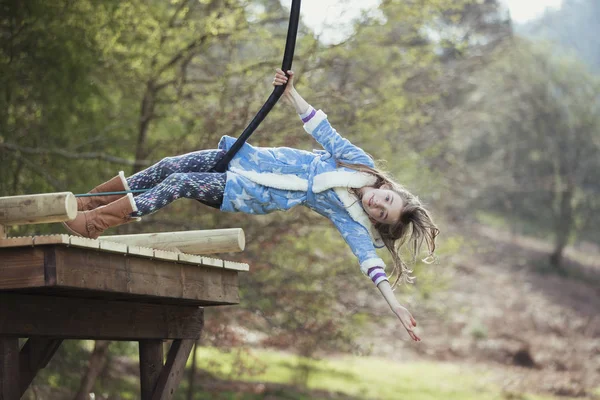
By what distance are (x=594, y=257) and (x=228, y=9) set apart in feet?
63.8

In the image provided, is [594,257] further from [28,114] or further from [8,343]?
[8,343]

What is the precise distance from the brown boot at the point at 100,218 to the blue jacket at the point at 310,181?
0.53 metres

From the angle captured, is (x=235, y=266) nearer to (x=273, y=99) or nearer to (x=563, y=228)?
(x=273, y=99)

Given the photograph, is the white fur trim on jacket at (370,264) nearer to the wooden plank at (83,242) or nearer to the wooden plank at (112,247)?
the wooden plank at (112,247)

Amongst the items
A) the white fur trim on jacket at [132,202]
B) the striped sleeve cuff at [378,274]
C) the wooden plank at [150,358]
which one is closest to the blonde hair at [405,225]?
the striped sleeve cuff at [378,274]

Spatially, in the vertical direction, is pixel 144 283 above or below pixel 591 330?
above

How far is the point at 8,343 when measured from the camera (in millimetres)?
3584

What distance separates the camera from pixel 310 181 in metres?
4.13

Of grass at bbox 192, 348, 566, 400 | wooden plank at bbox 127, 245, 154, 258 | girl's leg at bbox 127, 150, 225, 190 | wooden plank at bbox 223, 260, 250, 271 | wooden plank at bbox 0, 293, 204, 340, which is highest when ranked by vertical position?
girl's leg at bbox 127, 150, 225, 190

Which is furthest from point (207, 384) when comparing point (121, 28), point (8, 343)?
point (8, 343)

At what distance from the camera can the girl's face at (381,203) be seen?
406 centimetres

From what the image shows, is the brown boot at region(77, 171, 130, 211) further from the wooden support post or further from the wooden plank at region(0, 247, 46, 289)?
the wooden plank at region(0, 247, 46, 289)

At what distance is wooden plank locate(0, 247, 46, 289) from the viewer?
306 cm

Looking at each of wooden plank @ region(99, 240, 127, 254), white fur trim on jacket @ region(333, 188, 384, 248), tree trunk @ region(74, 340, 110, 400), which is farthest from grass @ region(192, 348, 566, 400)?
wooden plank @ region(99, 240, 127, 254)
